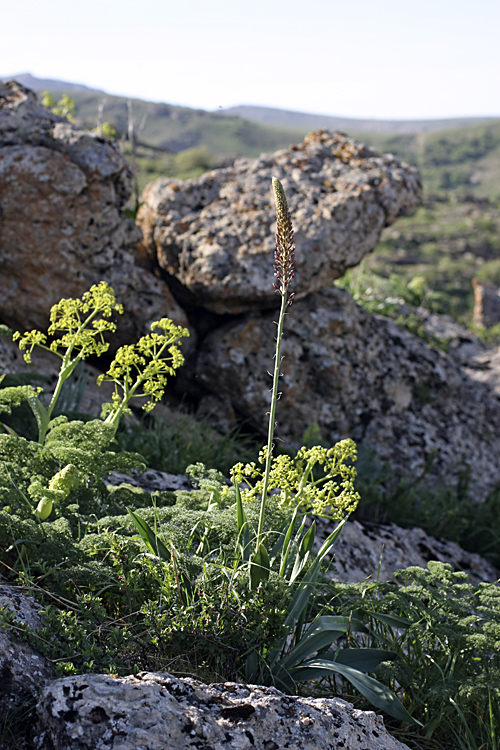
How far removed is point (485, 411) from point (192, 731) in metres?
6.47

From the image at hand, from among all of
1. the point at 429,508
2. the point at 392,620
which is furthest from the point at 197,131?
the point at 392,620

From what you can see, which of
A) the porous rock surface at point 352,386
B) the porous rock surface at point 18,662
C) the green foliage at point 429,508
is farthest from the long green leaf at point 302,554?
the porous rock surface at point 352,386

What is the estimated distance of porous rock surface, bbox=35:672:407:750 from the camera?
1.91 metres

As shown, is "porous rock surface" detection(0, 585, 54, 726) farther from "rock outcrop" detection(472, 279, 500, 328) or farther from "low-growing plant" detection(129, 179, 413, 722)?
"rock outcrop" detection(472, 279, 500, 328)

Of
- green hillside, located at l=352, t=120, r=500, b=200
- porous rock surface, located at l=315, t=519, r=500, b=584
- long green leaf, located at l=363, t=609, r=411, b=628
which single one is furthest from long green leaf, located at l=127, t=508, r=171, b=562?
green hillside, located at l=352, t=120, r=500, b=200

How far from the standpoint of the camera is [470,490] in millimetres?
6465

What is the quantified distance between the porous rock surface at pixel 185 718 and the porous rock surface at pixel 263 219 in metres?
4.41

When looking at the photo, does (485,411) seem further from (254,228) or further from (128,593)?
(128,593)

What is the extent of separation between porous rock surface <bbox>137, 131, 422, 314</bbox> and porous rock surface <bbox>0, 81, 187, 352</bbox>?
25.2 inches

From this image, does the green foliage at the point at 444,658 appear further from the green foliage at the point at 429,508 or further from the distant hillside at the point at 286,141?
the distant hillside at the point at 286,141

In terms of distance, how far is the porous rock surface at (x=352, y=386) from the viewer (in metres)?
6.33

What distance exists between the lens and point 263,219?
646 cm

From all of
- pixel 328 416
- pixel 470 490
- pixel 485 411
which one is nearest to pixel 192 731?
pixel 328 416

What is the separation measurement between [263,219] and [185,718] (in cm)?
529
